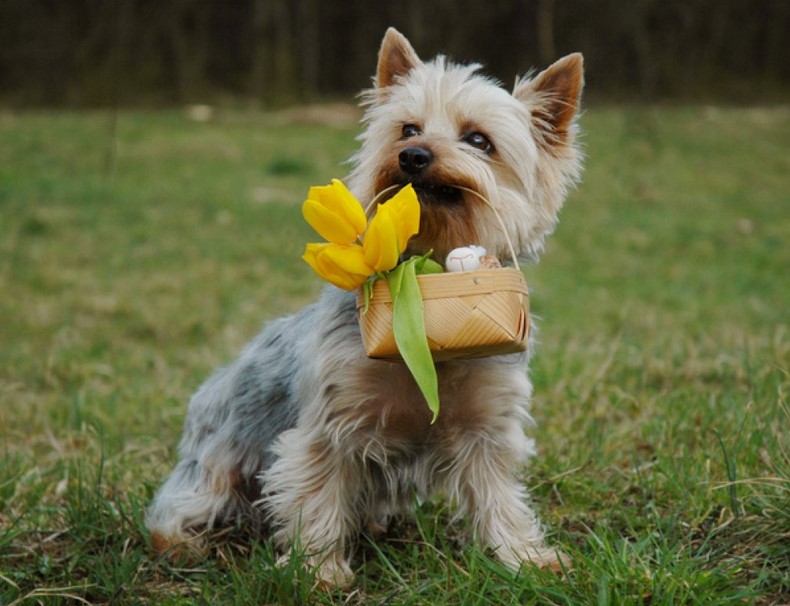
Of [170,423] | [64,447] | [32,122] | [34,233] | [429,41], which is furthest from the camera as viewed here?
[429,41]

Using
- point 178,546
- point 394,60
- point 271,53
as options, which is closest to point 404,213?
point 394,60

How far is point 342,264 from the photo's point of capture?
2779mm

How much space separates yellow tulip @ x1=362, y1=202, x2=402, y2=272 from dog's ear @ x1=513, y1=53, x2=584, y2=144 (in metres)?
0.94

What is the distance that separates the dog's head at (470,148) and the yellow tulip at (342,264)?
0.32 m

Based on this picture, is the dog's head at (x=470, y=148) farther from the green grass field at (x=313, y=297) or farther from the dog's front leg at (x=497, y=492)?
the green grass field at (x=313, y=297)

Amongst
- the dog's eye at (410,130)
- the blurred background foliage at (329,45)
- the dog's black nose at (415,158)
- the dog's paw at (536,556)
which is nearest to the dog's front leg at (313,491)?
the dog's paw at (536,556)

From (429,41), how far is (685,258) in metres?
12.7

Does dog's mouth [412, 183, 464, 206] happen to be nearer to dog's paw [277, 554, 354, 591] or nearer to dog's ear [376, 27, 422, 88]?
dog's ear [376, 27, 422, 88]

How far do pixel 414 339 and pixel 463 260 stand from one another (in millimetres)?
329

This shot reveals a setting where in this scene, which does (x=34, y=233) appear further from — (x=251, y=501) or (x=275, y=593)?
(x=275, y=593)

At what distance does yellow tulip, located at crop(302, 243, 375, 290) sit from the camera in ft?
9.12

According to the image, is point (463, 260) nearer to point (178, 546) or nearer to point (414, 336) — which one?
point (414, 336)

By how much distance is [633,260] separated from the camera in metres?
9.66

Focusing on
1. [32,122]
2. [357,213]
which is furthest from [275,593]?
[32,122]
